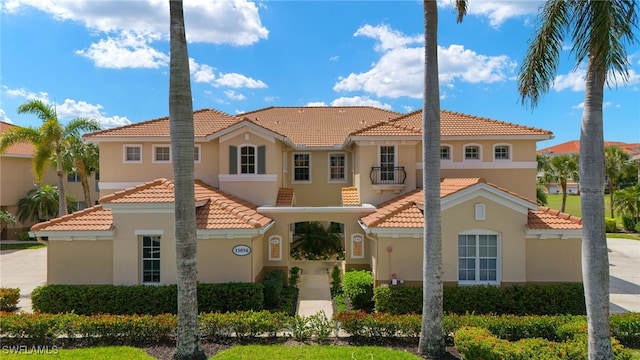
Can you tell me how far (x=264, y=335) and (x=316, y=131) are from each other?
15.9 m

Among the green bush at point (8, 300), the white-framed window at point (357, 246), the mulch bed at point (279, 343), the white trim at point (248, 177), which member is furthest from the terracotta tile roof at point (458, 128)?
the green bush at point (8, 300)

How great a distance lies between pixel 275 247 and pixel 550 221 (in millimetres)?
11070

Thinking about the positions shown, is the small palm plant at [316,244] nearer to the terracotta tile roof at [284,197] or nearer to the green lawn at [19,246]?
the terracotta tile roof at [284,197]

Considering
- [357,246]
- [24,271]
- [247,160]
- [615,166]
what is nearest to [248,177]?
[247,160]

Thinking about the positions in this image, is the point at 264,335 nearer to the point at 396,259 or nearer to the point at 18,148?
the point at 396,259

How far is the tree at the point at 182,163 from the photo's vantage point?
8289 millimetres

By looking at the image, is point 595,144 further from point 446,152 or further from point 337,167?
point 337,167

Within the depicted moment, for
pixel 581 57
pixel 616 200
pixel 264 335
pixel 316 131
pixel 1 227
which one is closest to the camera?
pixel 581 57

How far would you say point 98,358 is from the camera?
8.96m

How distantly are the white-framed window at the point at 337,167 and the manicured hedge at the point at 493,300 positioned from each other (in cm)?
1083

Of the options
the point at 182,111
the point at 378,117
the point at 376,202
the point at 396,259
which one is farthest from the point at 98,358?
the point at 378,117

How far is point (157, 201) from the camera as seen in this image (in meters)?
13.2

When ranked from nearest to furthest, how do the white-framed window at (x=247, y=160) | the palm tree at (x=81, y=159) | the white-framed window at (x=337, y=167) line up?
the white-framed window at (x=247, y=160) < the white-framed window at (x=337, y=167) < the palm tree at (x=81, y=159)

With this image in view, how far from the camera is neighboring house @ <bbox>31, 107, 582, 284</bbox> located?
13.1 m
